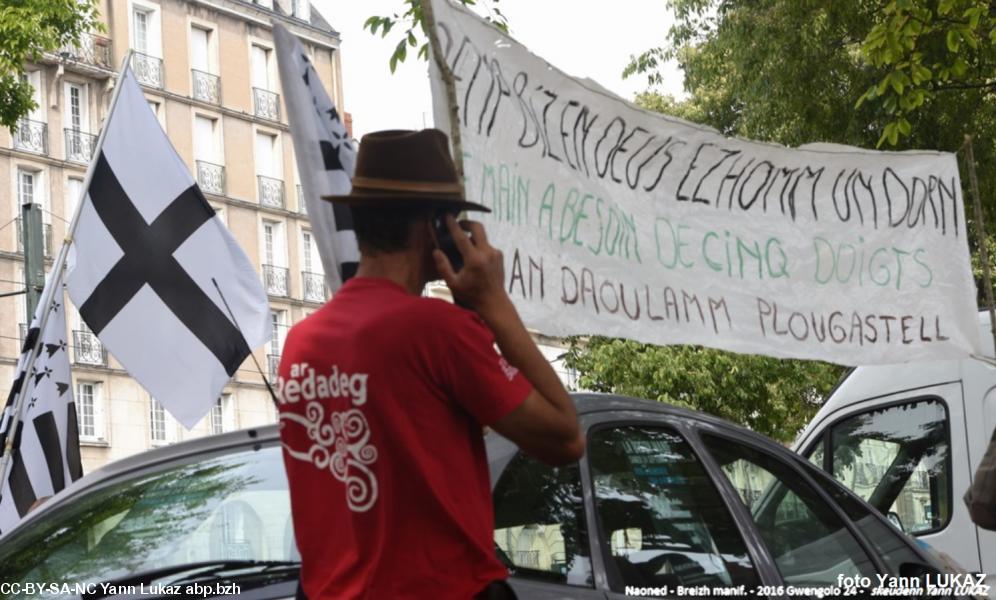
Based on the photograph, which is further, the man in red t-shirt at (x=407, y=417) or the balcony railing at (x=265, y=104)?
the balcony railing at (x=265, y=104)

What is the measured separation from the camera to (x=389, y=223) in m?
3.02

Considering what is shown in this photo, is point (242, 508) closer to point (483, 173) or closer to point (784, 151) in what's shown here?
point (483, 173)

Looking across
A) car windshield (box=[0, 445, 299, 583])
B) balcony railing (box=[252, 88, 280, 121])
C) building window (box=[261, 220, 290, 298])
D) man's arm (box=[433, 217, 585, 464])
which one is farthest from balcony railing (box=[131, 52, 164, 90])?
man's arm (box=[433, 217, 585, 464])

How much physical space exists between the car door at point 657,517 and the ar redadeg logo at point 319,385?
1469 millimetres

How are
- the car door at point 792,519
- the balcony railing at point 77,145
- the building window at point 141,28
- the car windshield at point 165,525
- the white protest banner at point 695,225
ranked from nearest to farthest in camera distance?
1. the car windshield at point 165,525
2. the white protest banner at point 695,225
3. the car door at point 792,519
4. the balcony railing at point 77,145
5. the building window at point 141,28

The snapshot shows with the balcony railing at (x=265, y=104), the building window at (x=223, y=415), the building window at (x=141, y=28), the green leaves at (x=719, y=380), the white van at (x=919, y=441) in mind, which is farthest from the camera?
the balcony railing at (x=265, y=104)

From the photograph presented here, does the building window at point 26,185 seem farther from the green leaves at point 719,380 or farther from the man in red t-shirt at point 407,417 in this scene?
the man in red t-shirt at point 407,417

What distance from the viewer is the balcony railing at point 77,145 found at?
4350 centimetres

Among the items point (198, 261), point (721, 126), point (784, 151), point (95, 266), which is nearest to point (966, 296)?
point (784, 151)

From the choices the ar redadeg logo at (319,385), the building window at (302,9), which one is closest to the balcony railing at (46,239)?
the building window at (302,9)

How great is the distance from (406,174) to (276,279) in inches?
1840

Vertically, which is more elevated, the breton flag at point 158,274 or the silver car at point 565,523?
the breton flag at point 158,274

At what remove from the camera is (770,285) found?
5.82m

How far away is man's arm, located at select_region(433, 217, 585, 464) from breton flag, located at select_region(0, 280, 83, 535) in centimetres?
353
